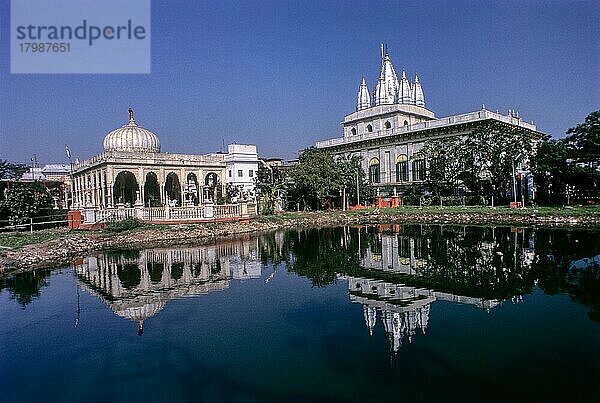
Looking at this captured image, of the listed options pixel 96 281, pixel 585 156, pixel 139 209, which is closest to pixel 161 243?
pixel 139 209

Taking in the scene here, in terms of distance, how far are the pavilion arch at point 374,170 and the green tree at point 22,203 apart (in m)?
38.7

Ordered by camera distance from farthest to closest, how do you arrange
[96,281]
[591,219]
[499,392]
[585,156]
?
[585,156]
[591,219]
[96,281]
[499,392]

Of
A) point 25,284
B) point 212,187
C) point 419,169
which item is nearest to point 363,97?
point 419,169

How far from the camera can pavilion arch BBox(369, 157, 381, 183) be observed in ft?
186

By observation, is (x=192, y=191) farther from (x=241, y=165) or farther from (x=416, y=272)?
(x=416, y=272)

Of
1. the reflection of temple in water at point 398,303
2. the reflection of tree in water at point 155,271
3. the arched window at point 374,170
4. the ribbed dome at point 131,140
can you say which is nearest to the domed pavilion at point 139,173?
the ribbed dome at point 131,140

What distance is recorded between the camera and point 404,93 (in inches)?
2283

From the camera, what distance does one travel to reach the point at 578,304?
33.5 feet

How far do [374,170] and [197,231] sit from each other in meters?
34.9

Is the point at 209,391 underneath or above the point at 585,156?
underneath

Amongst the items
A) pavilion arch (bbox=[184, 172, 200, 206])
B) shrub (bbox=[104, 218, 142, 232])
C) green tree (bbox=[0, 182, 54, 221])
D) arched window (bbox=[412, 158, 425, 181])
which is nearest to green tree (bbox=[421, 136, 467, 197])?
arched window (bbox=[412, 158, 425, 181])

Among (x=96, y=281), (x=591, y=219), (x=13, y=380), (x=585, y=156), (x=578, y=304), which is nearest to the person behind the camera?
(x=13, y=380)

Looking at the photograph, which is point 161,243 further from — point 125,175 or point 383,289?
point 125,175

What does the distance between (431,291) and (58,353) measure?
8841 millimetres
